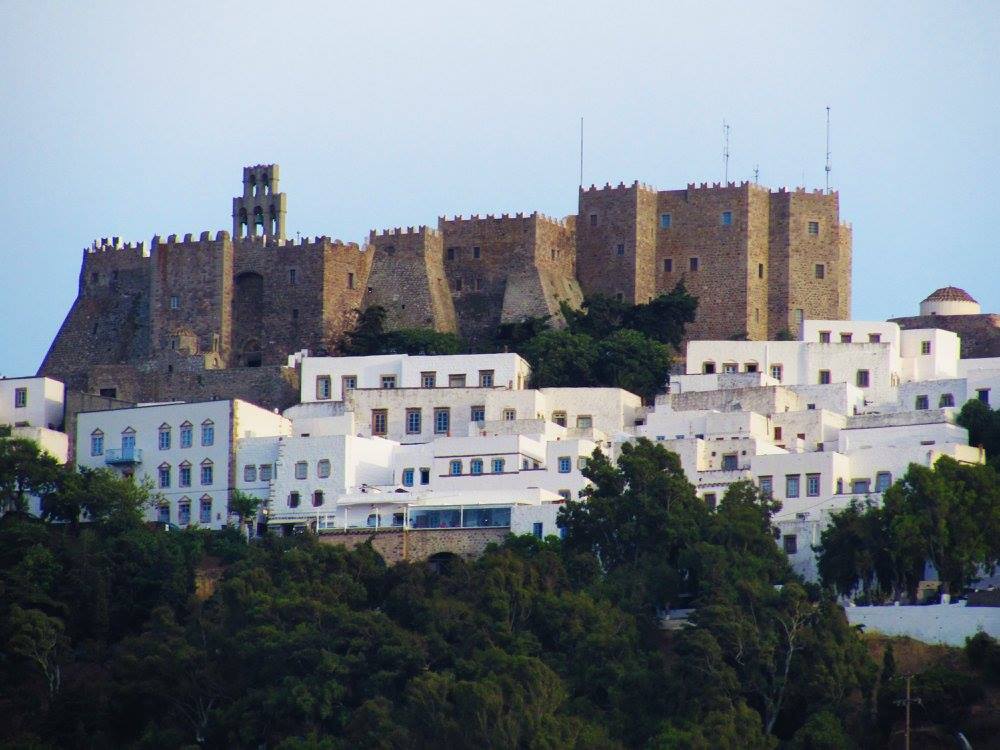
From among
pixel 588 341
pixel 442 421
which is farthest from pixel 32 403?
pixel 588 341

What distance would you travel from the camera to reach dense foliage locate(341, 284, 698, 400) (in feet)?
252

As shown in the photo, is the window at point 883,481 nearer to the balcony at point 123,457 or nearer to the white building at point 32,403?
the balcony at point 123,457

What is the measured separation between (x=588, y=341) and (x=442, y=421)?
6.21m

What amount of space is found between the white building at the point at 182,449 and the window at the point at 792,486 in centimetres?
1346

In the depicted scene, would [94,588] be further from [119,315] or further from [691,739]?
[119,315]

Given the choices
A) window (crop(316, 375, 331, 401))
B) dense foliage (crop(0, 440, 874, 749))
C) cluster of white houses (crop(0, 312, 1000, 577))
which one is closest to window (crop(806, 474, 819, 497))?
cluster of white houses (crop(0, 312, 1000, 577))

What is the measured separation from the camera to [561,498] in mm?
67188

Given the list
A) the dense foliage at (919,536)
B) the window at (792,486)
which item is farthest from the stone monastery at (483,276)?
the dense foliage at (919,536)

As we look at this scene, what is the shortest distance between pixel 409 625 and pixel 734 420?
12.8 m

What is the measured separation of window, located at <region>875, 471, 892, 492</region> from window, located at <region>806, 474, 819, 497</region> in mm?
1456

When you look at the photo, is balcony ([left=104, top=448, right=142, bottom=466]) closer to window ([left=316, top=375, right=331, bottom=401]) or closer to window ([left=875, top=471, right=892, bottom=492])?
window ([left=316, top=375, right=331, bottom=401])

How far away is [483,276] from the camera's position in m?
84.9

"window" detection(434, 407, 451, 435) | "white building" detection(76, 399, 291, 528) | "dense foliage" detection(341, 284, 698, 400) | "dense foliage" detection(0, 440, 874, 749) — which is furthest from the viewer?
"dense foliage" detection(341, 284, 698, 400)

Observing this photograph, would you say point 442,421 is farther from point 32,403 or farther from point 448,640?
point 448,640
